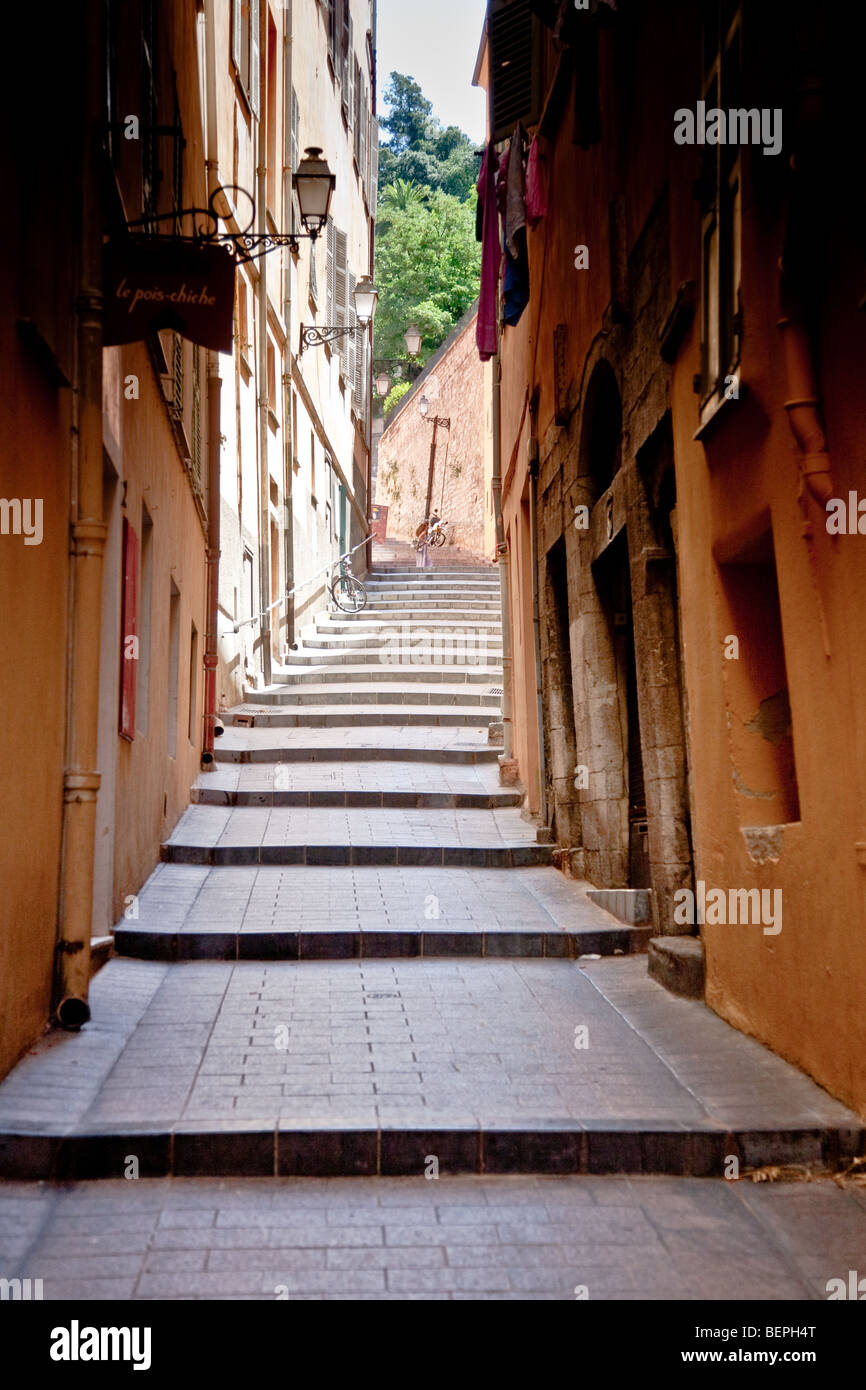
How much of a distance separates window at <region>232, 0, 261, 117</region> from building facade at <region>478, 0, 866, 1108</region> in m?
7.76

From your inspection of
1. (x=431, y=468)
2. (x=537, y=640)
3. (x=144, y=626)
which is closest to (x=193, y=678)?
(x=537, y=640)

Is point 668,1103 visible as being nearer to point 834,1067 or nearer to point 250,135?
point 834,1067

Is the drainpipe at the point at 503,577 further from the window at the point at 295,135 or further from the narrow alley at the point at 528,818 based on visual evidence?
the window at the point at 295,135

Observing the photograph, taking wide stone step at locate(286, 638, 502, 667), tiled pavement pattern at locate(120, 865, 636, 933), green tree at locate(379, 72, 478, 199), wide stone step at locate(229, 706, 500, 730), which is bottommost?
tiled pavement pattern at locate(120, 865, 636, 933)

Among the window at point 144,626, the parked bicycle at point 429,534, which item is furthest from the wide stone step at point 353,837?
the parked bicycle at point 429,534

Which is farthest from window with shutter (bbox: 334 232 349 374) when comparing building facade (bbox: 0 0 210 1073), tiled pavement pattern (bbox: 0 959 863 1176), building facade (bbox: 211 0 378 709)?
tiled pavement pattern (bbox: 0 959 863 1176)

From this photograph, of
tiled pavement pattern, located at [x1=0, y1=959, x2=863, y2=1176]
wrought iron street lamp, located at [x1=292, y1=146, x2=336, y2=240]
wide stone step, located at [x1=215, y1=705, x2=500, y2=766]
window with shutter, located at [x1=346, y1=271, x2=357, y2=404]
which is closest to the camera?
tiled pavement pattern, located at [x1=0, y1=959, x2=863, y2=1176]

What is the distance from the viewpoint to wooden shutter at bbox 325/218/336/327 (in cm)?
2706

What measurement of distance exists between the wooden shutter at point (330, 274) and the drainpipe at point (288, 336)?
529 centimetres

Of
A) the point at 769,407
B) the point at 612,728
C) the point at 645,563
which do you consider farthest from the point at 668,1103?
the point at 612,728

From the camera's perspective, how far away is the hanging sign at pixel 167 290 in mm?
6320

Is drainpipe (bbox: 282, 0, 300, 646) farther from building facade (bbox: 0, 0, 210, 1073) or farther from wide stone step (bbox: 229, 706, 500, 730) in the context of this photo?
building facade (bbox: 0, 0, 210, 1073)

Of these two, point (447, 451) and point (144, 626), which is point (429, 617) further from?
point (447, 451)

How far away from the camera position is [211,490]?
13859mm
